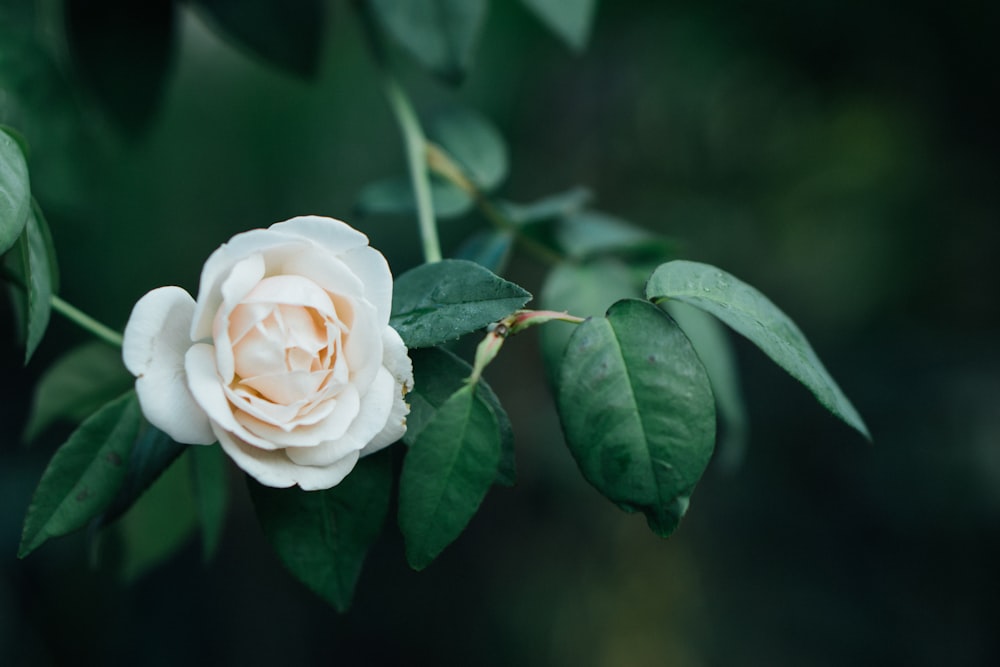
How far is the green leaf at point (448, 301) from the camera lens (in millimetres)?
323

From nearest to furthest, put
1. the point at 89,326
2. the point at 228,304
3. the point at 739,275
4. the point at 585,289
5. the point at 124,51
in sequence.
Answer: the point at 228,304 < the point at 89,326 < the point at 585,289 < the point at 124,51 < the point at 739,275

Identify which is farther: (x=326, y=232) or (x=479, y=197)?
(x=479, y=197)

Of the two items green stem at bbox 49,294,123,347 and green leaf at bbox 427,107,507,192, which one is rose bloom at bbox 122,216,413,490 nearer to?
green stem at bbox 49,294,123,347

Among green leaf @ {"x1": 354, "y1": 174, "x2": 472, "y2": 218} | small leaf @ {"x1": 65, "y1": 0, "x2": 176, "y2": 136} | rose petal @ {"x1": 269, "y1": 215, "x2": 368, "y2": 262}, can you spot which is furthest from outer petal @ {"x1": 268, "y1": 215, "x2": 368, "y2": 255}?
small leaf @ {"x1": 65, "y1": 0, "x2": 176, "y2": 136}

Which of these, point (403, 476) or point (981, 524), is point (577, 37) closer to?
point (403, 476)

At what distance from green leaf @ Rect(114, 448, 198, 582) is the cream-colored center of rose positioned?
28cm

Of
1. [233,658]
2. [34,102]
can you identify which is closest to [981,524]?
[233,658]

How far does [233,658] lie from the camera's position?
57.5 inches

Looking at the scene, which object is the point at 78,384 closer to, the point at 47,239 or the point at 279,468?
the point at 47,239


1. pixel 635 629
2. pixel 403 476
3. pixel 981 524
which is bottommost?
pixel 635 629

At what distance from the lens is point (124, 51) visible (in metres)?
0.66

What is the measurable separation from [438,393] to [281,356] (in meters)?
0.07

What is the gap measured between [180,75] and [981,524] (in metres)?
1.42

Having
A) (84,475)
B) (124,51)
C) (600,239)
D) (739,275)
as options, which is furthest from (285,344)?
(739,275)
